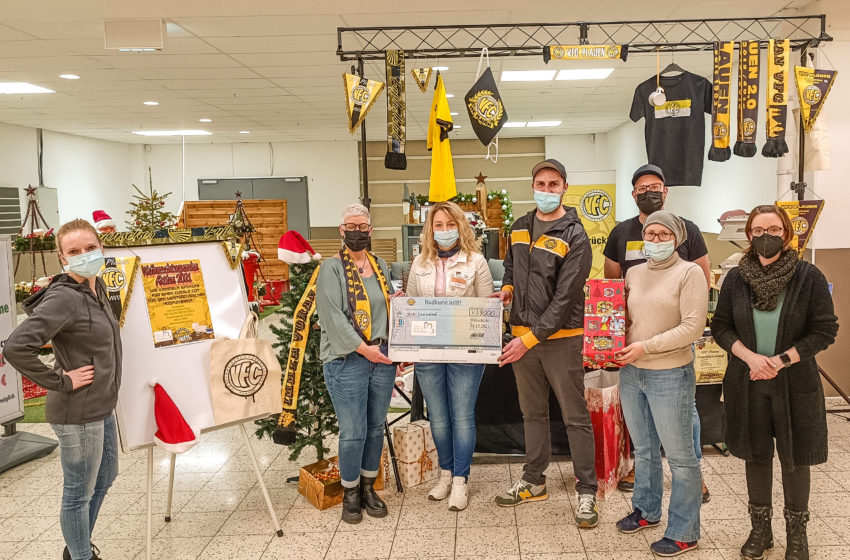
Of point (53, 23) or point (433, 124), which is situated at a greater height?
point (53, 23)

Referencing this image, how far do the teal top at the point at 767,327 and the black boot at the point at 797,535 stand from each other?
707mm

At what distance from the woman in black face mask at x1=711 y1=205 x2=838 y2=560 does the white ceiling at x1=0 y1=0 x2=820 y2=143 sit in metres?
2.98

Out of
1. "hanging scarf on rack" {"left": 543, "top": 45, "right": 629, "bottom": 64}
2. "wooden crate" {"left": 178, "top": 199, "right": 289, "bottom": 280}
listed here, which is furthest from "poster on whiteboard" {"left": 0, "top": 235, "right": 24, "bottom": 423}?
"wooden crate" {"left": 178, "top": 199, "right": 289, "bottom": 280}

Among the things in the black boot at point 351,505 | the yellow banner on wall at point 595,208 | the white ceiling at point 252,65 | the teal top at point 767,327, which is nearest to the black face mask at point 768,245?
the teal top at point 767,327

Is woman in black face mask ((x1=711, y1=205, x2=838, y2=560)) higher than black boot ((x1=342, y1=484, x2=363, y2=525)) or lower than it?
higher

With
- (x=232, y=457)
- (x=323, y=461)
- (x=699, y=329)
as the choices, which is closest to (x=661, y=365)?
(x=699, y=329)

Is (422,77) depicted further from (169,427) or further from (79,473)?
(79,473)

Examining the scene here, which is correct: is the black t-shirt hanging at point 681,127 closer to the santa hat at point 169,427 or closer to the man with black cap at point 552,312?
the man with black cap at point 552,312

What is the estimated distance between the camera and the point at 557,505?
357 centimetres

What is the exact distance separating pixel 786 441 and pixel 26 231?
39.6ft

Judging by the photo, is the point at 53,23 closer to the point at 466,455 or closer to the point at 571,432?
the point at 466,455

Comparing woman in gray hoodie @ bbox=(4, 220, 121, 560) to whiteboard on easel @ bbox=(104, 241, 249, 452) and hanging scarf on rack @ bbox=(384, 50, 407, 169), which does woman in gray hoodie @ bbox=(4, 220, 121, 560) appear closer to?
whiteboard on easel @ bbox=(104, 241, 249, 452)

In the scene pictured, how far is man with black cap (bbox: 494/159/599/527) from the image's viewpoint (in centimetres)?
319

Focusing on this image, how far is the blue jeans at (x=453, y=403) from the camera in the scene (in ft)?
11.1
